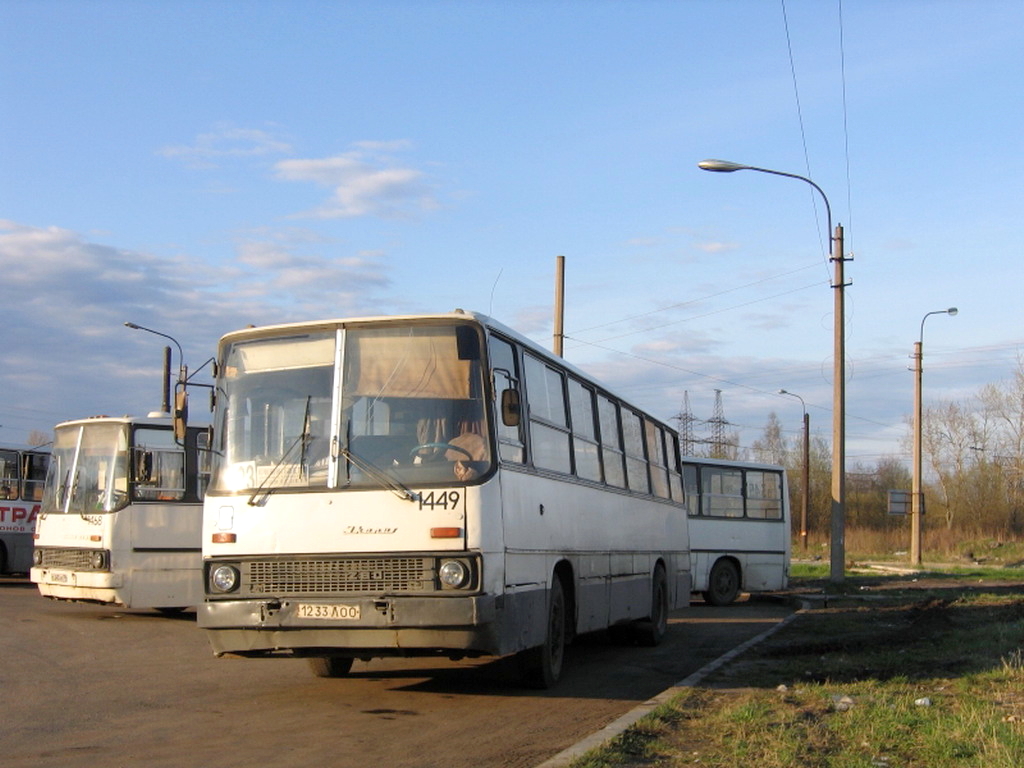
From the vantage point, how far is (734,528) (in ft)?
83.0

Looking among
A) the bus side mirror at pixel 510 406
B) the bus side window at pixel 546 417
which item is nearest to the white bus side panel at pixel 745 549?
the bus side window at pixel 546 417

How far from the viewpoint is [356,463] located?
9.30 m

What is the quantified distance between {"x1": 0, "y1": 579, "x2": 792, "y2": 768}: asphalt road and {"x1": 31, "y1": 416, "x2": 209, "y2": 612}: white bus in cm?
200

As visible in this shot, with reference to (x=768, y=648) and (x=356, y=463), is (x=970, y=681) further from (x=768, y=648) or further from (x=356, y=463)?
(x=356, y=463)

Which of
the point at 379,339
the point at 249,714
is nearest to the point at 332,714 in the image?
the point at 249,714

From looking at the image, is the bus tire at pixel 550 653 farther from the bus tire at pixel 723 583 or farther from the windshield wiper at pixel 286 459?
the bus tire at pixel 723 583

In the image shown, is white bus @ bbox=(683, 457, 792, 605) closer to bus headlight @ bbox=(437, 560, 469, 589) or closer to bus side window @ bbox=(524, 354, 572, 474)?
bus side window @ bbox=(524, 354, 572, 474)

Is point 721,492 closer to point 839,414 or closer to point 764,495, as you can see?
point 764,495

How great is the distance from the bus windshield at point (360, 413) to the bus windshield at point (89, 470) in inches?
343

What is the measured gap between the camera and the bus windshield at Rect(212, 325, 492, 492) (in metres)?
9.27

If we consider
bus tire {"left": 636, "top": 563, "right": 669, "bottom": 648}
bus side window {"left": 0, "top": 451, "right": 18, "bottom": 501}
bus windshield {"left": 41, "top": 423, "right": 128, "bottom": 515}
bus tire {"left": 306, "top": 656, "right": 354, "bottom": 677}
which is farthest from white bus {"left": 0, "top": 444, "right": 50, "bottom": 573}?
bus tire {"left": 306, "top": 656, "right": 354, "bottom": 677}

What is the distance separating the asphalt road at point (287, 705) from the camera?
775 centimetres

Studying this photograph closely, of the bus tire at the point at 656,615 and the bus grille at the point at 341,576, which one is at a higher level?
the bus grille at the point at 341,576

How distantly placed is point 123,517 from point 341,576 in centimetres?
961
